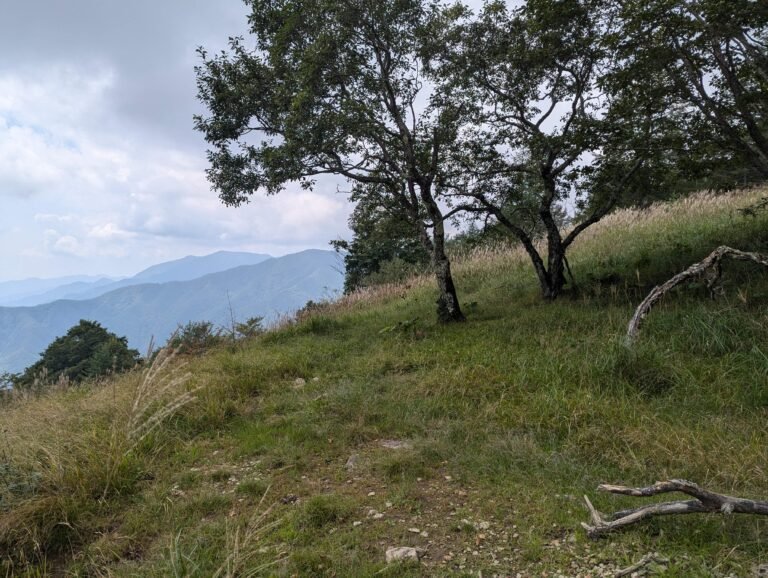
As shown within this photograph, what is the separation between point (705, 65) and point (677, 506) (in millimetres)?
6595

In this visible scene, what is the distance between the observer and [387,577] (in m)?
2.24

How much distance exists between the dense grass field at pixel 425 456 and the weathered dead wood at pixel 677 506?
0.31ft

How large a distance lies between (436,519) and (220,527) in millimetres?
1447

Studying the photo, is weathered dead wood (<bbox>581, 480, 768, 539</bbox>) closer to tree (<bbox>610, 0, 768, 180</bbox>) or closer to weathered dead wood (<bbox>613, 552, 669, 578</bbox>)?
weathered dead wood (<bbox>613, 552, 669, 578</bbox>)

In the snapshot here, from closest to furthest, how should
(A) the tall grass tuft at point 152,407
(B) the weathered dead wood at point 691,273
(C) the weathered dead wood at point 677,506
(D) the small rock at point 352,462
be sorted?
(C) the weathered dead wood at point 677,506, (D) the small rock at point 352,462, (A) the tall grass tuft at point 152,407, (B) the weathered dead wood at point 691,273

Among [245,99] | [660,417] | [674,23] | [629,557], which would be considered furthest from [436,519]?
[245,99]

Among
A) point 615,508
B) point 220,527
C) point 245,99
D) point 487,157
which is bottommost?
point 615,508

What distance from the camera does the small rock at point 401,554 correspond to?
92.4 inches

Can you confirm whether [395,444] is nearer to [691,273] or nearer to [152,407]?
[152,407]

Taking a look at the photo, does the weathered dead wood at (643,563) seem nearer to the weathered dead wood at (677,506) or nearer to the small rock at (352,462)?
the weathered dead wood at (677,506)

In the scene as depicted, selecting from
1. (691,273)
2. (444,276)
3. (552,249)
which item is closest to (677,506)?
(691,273)

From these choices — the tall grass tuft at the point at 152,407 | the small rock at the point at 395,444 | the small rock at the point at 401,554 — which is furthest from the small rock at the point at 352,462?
the tall grass tuft at the point at 152,407

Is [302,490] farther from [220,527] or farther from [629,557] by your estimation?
[629,557]

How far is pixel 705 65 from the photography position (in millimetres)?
6020
